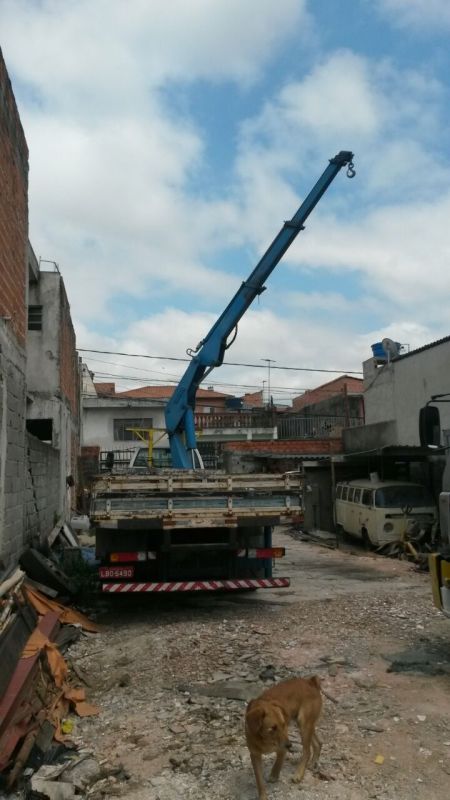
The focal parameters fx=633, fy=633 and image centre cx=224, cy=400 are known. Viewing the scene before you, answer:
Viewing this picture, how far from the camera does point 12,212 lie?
25.4 ft

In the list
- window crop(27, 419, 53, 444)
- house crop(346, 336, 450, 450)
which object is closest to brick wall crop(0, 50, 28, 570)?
window crop(27, 419, 53, 444)

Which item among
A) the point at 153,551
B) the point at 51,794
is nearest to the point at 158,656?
the point at 153,551

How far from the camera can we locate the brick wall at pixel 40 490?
362 inches

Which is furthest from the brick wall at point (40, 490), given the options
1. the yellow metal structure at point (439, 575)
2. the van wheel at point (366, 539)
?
the van wheel at point (366, 539)

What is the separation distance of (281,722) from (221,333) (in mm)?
11713

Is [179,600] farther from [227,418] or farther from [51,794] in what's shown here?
[227,418]

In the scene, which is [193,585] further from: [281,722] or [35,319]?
[35,319]

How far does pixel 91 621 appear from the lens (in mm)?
8117

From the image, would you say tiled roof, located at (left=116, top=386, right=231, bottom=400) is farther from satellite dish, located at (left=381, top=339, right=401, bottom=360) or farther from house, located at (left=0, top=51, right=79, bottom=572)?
house, located at (left=0, top=51, right=79, bottom=572)

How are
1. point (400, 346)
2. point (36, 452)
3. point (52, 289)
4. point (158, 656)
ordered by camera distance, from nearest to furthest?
point (158, 656) < point (36, 452) < point (52, 289) < point (400, 346)

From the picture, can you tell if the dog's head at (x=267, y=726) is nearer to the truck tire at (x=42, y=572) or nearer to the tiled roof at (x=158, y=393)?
the truck tire at (x=42, y=572)

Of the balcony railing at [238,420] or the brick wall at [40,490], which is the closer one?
the brick wall at [40,490]

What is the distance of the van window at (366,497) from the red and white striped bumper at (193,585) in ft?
26.4

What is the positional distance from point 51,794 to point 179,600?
5451mm
